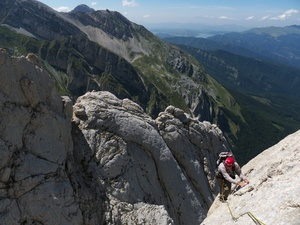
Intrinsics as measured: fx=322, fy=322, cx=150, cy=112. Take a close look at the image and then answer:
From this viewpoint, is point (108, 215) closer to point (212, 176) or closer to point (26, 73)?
point (26, 73)

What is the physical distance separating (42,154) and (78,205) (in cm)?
554

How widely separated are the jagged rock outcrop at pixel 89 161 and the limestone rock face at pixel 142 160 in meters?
0.11

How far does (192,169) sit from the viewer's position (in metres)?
41.8

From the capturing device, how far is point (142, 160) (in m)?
36.8

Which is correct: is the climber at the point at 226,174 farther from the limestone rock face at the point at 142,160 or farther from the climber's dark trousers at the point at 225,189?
the limestone rock face at the point at 142,160

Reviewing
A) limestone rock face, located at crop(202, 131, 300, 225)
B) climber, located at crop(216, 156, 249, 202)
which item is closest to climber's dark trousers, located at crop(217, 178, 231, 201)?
climber, located at crop(216, 156, 249, 202)

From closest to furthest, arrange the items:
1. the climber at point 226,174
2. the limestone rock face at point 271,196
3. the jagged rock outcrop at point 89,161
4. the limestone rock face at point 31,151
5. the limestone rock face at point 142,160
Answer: the limestone rock face at point 271,196 < the climber at point 226,174 < the limestone rock face at point 31,151 < the jagged rock outcrop at point 89,161 < the limestone rock face at point 142,160

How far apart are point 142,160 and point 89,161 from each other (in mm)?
6451

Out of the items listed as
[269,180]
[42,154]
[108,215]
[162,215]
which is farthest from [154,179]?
[269,180]

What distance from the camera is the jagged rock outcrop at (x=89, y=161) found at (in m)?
26.7

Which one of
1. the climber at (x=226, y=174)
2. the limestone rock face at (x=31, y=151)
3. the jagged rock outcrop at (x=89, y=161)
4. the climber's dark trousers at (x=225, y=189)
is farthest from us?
the jagged rock outcrop at (x=89, y=161)

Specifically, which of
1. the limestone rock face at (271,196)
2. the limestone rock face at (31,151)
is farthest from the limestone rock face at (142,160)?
the limestone rock face at (271,196)

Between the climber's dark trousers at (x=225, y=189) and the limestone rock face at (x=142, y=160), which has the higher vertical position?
the climber's dark trousers at (x=225, y=189)

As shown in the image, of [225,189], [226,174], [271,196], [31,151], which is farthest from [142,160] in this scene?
[271,196]
